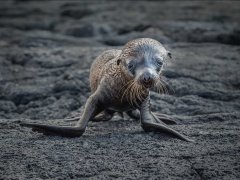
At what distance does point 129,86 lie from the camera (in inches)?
165

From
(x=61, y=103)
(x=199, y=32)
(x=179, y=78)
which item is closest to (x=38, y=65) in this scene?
(x=61, y=103)

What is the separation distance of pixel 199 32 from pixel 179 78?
3147 mm

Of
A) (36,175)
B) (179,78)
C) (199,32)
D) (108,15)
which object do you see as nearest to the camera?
(36,175)

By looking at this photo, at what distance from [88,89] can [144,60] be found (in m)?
2.59

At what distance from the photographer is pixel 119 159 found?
362 centimetres

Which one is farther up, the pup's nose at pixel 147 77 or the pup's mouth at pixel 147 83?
the pup's nose at pixel 147 77

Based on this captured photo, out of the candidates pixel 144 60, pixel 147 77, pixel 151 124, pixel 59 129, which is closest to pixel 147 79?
pixel 147 77

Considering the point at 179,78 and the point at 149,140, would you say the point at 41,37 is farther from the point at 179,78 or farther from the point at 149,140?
the point at 149,140

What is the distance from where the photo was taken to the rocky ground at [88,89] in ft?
11.6

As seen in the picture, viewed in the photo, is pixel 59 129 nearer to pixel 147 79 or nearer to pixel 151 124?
pixel 151 124

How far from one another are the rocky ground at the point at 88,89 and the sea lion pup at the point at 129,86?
4.3 inches

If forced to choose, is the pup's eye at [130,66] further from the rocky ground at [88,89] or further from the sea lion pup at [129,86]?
the rocky ground at [88,89]

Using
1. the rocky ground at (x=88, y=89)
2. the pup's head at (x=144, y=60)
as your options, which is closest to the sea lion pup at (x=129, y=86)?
the pup's head at (x=144, y=60)

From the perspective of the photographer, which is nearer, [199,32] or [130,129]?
[130,129]
